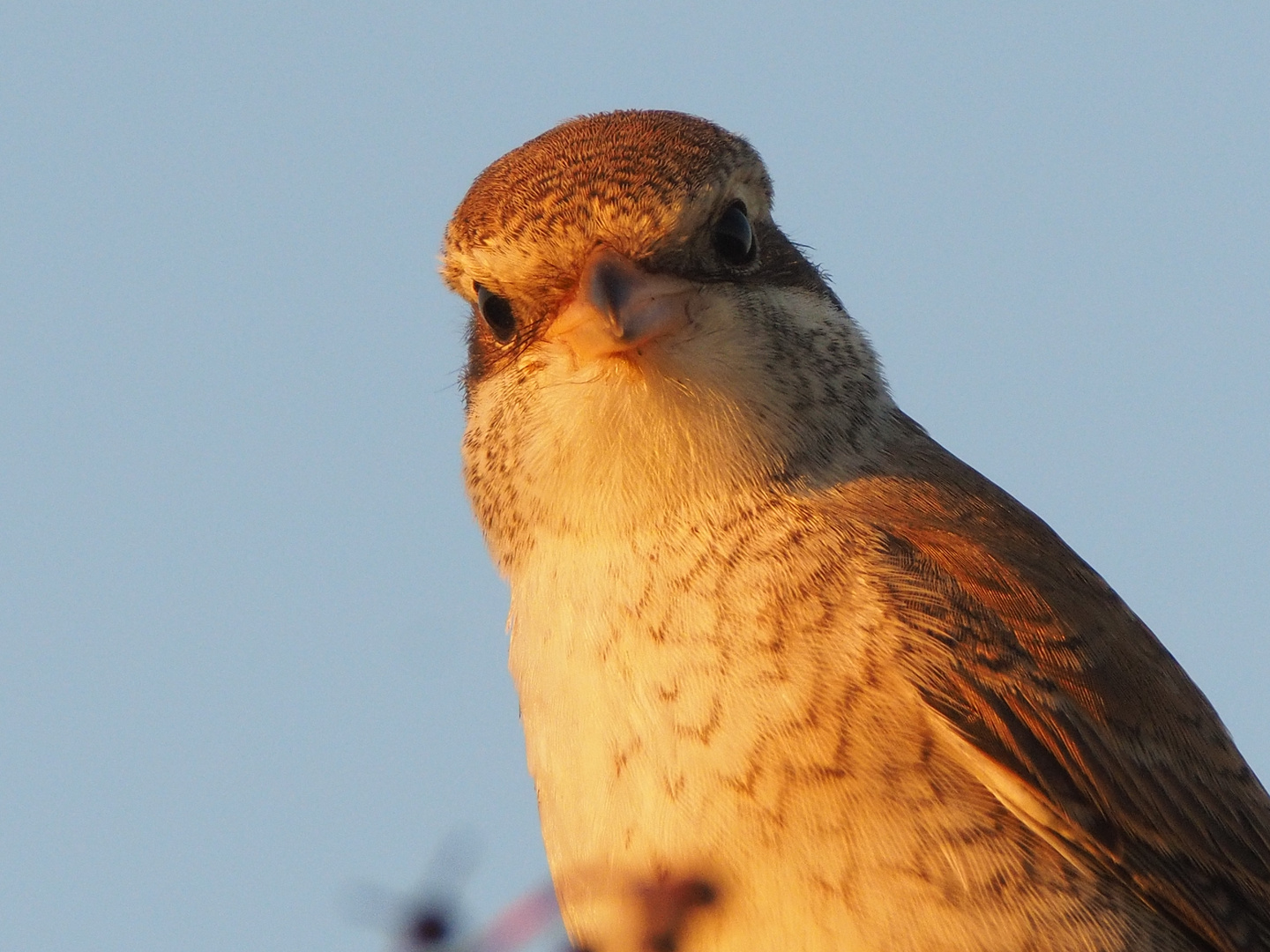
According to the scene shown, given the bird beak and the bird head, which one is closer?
the bird beak

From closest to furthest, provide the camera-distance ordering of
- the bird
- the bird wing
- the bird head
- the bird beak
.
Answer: the bird < the bird wing < the bird beak < the bird head

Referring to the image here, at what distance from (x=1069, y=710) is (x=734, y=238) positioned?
185cm

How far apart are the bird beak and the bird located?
0.4 inches

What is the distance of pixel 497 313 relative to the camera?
5.40 meters

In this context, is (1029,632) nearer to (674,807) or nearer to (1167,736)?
(1167,736)

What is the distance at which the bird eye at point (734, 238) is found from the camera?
528 cm

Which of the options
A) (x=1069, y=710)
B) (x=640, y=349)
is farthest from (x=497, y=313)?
(x=1069, y=710)

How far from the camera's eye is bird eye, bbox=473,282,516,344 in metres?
5.35

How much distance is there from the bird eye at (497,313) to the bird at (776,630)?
0.5 inches

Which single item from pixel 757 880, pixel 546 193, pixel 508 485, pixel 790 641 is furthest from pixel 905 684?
pixel 546 193

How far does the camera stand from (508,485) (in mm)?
5277

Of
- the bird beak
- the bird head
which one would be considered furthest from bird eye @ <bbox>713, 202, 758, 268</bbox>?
the bird beak

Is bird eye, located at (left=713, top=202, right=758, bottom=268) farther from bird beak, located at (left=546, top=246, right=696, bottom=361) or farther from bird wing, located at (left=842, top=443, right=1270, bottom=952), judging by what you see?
bird wing, located at (left=842, top=443, right=1270, bottom=952)

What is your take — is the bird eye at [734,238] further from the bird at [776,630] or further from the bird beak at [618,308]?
the bird beak at [618,308]
